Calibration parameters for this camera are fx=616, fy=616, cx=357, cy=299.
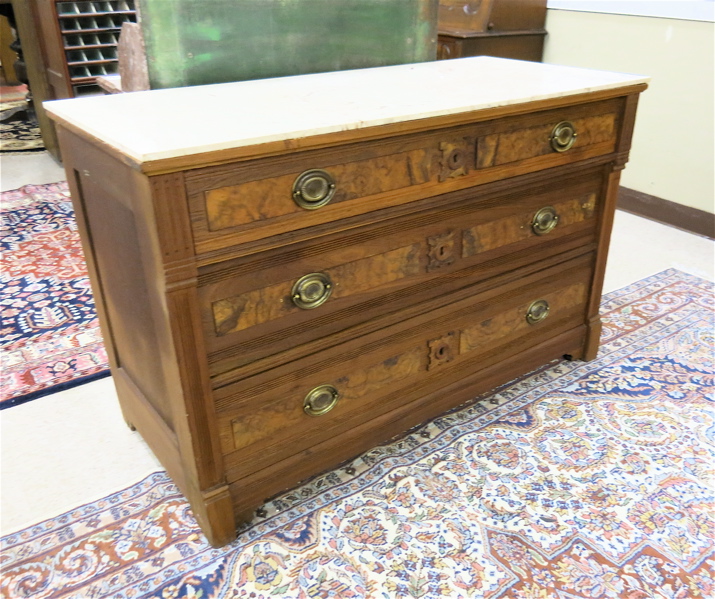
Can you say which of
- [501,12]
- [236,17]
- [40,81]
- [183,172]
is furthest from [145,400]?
[40,81]

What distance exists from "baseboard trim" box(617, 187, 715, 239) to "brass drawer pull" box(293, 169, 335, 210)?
2372 millimetres

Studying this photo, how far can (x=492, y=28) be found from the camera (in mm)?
3154

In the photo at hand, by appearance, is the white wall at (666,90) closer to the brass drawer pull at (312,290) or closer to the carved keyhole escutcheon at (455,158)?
the carved keyhole escutcheon at (455,158)

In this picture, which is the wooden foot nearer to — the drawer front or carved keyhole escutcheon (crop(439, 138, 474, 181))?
the drawer front

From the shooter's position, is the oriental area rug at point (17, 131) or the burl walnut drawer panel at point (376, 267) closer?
the burl walnut drawer panel at point (376, 267)

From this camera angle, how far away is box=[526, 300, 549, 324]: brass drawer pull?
70.6 inches

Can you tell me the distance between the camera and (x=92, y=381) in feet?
6.48

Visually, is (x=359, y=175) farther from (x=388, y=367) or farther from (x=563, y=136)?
(x=563, y=136)

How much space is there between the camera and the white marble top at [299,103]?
1.08 m

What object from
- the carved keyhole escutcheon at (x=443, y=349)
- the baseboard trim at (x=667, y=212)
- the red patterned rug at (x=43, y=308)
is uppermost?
the carved keyhole escutcheon at (x=443, y=349)

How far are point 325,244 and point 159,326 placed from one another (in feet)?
1.21

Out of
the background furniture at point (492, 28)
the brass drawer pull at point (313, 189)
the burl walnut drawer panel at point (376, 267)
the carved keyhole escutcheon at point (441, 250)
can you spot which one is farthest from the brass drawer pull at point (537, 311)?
the background furniture at point (492, 28)

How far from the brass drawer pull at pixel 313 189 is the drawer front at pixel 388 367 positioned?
1.16 feet

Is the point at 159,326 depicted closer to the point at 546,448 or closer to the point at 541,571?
the point at 541,571
